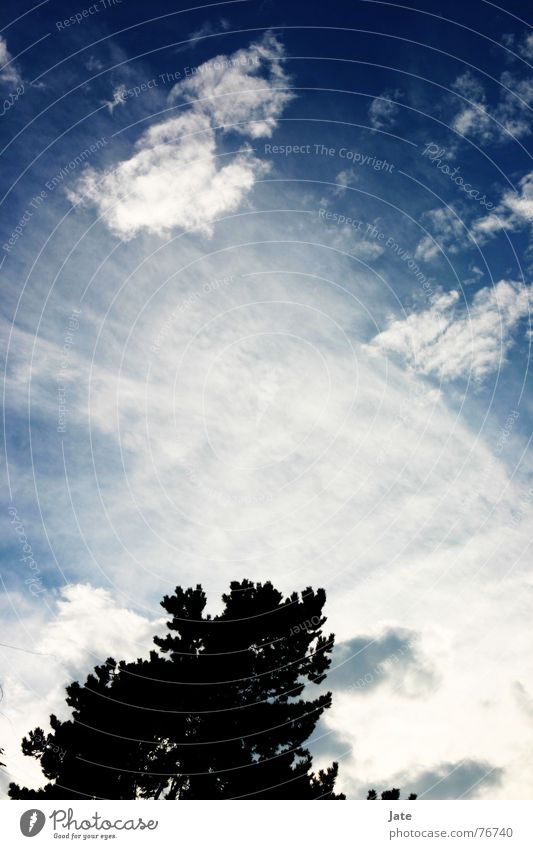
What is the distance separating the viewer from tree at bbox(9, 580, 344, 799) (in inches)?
819

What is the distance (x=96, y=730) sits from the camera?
73.1 ft

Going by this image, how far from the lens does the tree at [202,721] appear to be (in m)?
20.8

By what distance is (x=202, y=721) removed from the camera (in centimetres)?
2156
